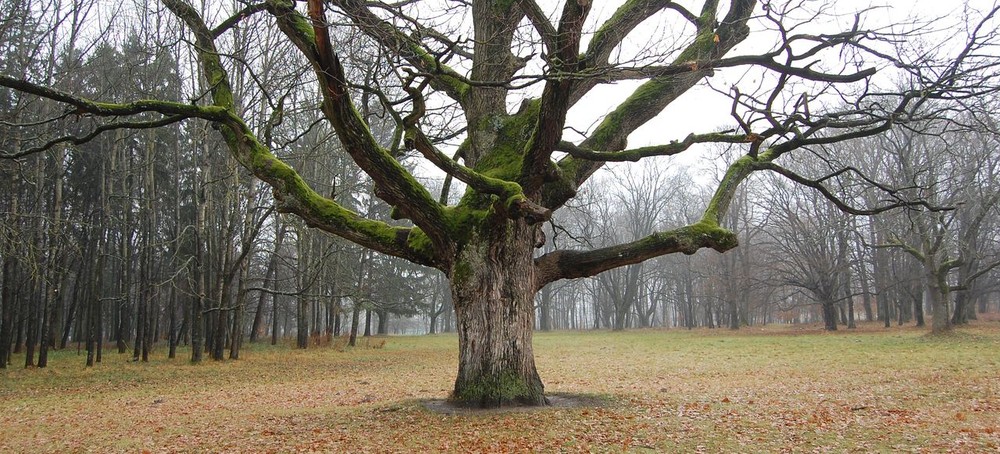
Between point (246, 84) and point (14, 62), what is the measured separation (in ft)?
19.5

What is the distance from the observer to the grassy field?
5.77m

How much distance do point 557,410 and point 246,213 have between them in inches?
582

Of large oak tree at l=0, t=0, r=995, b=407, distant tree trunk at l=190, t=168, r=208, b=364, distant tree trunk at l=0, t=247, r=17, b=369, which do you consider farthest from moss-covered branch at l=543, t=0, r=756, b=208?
distant tree trunk at l=0, t=247, r=17, b=369

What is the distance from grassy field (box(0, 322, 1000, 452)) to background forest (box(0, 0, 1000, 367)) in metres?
2.78

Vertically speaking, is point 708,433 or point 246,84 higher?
point 246,84

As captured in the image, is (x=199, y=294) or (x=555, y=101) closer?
(x=555, y=101)

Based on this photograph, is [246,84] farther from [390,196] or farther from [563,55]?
[563,55]

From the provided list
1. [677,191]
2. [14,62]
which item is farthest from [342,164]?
[677,191]

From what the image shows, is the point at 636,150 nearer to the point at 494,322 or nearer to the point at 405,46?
the point at 494,322

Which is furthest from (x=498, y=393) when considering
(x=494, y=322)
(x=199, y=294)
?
(x=199, y=294)

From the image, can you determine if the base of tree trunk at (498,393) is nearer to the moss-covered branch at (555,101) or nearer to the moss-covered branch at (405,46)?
the moss-covered branch at (555,101)

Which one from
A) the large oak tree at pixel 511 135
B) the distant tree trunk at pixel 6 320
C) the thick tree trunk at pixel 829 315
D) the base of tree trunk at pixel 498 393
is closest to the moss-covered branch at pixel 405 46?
the large oak tree at pixel 511 135

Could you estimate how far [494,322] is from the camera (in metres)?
7.14

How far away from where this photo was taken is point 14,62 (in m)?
16.0
